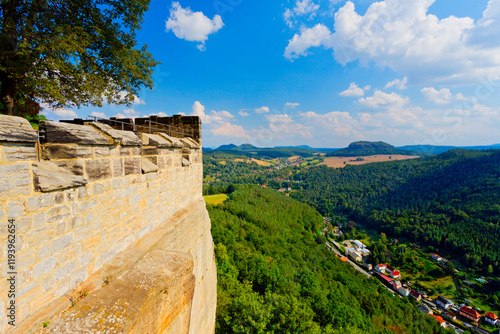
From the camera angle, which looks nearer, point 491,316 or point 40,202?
point 40,202

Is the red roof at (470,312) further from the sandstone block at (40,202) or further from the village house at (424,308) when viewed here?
the sandstone block at (40,202)

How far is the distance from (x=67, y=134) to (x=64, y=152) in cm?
24

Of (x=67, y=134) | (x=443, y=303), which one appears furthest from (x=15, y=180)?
(x=443, y=303)

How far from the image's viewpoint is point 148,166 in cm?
450

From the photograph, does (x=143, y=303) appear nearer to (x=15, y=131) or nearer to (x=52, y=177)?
(x=52, y=177)

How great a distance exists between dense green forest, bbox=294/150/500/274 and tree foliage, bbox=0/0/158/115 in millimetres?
A: 103576

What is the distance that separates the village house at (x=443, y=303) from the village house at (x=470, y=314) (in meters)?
2.22

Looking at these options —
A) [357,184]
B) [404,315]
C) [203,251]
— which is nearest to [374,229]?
[357,184]

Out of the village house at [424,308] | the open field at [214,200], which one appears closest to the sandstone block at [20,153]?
the open field at [214,200]

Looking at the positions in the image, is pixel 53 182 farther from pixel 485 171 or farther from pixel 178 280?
pixel 485 171

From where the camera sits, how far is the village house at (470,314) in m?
46.8

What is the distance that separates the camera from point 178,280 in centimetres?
334

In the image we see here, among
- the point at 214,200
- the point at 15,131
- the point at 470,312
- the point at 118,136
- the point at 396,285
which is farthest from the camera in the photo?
the point at 214,200

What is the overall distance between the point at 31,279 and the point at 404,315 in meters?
49.9
